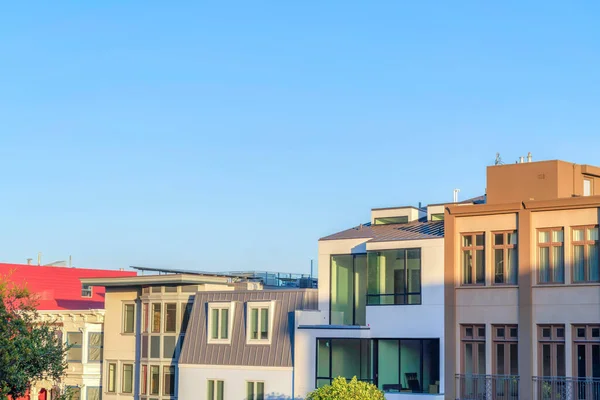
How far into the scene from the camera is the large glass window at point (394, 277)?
126ft

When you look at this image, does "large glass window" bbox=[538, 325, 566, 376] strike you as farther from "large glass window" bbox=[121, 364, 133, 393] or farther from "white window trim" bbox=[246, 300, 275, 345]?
"large glass window" bbox=[121, 364, 133, 393]

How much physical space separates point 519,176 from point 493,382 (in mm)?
7863

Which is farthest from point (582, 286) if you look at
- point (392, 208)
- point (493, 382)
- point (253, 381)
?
point (253, 381)

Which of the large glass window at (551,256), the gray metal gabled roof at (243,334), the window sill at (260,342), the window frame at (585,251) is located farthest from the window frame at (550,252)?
the window sill at (260,342)

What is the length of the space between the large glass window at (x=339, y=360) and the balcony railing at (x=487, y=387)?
5.02 metres

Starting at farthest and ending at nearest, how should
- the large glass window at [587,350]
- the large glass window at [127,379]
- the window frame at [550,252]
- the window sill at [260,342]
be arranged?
the large glass window at [127,379] → the window sill at [260,342] → the window frame at [550,252] → the large glass window at [587,350]

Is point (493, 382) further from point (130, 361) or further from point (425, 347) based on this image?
point (130, 361)

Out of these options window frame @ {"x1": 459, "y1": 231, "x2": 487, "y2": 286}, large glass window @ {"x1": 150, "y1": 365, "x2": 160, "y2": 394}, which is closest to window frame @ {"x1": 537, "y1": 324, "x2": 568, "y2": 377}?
window frame @ {"x1": 459, "y1": 231, "x2": 487, "y2": 286}

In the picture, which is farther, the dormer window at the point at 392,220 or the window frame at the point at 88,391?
the window frame at the point at 88,391

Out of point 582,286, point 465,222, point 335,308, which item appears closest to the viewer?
point 582,286

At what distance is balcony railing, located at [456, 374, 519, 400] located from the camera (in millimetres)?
35531

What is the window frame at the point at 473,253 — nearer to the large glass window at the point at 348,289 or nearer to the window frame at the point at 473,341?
the window frame at the point at 473,341

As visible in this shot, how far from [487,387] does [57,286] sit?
45.0 m

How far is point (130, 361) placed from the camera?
5050 centimetres
